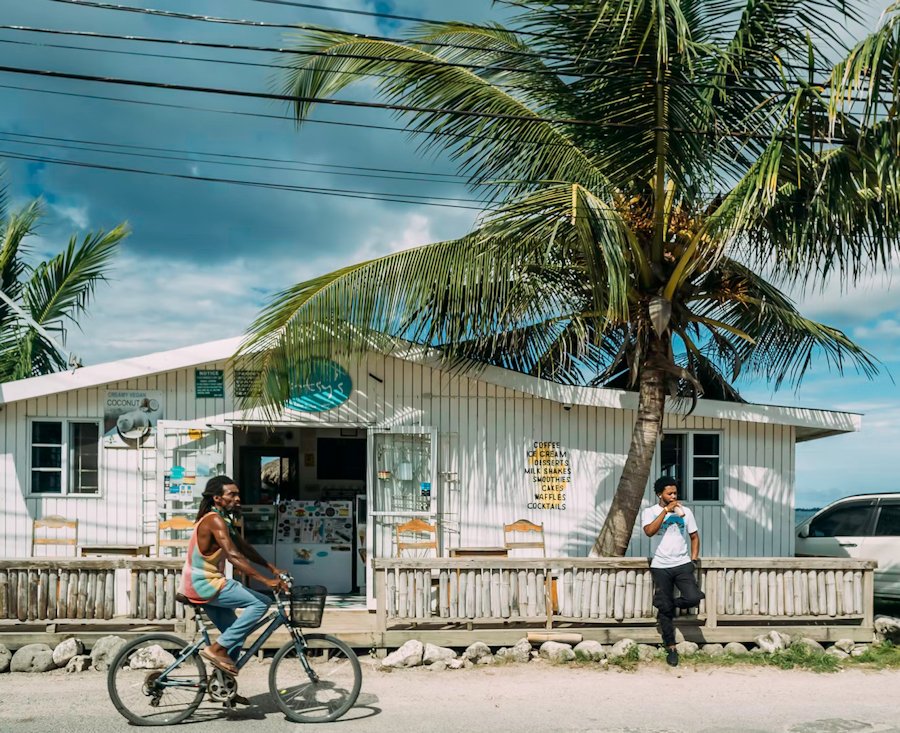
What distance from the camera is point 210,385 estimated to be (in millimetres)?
11086

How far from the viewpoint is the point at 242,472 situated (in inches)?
577

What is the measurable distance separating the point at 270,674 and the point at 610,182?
6240 millimetres

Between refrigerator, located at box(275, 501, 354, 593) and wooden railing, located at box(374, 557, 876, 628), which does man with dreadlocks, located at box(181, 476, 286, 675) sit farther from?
refrigerator, located at box(275, 501, 354, 593)

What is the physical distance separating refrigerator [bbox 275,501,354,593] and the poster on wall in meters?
2.33

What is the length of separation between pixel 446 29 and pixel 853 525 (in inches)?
326

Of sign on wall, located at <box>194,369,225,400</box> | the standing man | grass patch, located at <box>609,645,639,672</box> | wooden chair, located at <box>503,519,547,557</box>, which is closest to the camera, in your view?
grass patch, located at <box>609,645,639,672</box>

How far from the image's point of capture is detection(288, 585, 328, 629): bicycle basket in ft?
21.5

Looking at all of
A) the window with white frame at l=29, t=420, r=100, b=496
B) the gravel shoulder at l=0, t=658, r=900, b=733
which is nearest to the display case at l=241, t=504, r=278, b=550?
the window with white frame at l=29, t=420, r=100, b=496

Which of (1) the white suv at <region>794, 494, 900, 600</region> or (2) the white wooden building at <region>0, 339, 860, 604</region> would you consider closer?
(2) the white wooden building at <region>0, 339, 860, 604</region>

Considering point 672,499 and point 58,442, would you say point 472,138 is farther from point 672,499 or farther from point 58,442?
point 58,442

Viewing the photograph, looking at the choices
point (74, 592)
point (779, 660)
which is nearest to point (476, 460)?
point (779, 660)

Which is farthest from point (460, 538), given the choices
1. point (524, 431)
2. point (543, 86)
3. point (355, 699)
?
point (543, 86)

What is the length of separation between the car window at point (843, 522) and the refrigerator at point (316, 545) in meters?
6.34

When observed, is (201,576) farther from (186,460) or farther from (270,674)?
(186,460)
